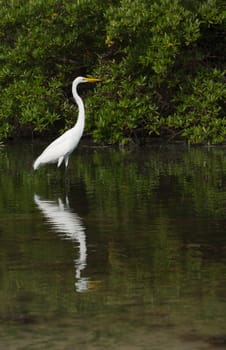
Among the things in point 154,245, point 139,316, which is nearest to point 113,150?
point 154,245

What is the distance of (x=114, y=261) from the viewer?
913 cm

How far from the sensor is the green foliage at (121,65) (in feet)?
68.7

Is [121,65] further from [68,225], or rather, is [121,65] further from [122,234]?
[122,234]

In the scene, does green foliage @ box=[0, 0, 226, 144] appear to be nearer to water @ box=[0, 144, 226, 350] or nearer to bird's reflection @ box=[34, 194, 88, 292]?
water @ box=[0, 144, 226, 350]

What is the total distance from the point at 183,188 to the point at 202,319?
739 centimetres

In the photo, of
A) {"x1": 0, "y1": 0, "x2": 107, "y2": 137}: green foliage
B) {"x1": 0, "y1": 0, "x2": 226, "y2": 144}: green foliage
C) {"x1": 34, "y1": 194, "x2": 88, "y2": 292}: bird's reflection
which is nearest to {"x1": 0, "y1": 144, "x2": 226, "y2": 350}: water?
{"x1": 34, "y1": 194, "x2": 88, "y2": 292}: bird's reflection

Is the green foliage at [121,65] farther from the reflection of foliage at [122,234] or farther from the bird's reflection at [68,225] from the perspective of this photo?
the bird's reflection at [68,225]

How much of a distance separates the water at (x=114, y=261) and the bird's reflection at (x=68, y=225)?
10mm

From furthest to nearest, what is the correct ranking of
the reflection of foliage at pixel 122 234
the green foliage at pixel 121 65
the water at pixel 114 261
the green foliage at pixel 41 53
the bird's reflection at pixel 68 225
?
the green foliage at pixel 41 53 < the green foliage at pixel 121 65 < the bird's reflection at pixel 68 225 < the reflection of foliage at pixel 122 234 < the water at pixel 114 261

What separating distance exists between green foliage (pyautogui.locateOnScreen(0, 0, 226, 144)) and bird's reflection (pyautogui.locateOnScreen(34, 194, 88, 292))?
25.2 feet

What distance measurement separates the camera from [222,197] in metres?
13.3

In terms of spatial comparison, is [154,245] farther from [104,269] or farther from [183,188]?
[183,188]

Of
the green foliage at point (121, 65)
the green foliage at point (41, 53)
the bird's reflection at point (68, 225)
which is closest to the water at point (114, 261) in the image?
the bird's reflection at point (68, 225)

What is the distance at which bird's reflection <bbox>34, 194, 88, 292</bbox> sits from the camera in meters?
8.65
